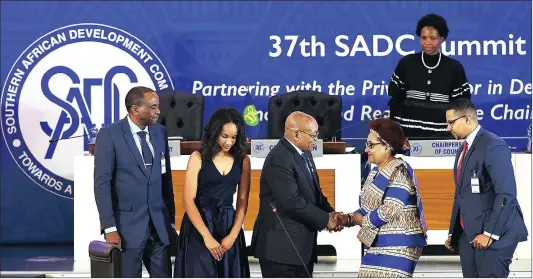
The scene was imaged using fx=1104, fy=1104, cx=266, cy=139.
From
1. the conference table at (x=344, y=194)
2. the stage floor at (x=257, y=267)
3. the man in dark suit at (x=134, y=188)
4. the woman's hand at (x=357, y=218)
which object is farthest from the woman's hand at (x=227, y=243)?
the conference table at (x=344, y=194)

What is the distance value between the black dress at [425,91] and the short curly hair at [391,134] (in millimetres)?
3219

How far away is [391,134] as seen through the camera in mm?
5582

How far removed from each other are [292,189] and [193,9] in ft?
16.0

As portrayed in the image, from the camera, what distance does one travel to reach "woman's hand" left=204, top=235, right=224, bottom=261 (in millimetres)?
5977

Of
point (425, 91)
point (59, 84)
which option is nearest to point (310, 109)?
point (425, 91)

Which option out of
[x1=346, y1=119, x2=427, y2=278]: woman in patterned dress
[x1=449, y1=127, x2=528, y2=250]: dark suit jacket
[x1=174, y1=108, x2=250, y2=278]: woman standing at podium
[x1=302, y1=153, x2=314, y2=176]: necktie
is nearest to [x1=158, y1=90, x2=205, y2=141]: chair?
[x1=174, y1=108, x2=250, y2=278]: woman standing at podium

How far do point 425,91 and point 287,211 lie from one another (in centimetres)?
336

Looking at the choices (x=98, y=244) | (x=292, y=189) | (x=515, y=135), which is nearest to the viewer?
(x=98, y=244)

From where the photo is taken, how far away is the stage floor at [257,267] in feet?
26.5

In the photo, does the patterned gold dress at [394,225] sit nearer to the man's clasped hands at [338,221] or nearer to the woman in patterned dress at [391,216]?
the woman in patterned dress at [391,216]

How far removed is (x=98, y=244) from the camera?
4930mm

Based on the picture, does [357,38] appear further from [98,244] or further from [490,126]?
[98,244]

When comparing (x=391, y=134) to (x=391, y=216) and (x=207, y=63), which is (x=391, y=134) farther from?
(x=207, y=63)

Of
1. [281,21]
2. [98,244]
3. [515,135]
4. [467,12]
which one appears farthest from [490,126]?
[98,244]
